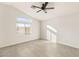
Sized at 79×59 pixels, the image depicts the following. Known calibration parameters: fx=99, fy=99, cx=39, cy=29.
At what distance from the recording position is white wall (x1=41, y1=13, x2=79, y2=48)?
6220mm

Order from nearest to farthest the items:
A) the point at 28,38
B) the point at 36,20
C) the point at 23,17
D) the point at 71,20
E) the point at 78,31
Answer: the point at 78,31, the point at 71,20, the point at 23,17, the point at 28,38, the point at 36,20

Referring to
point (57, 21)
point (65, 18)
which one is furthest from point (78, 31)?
point (57, 21)

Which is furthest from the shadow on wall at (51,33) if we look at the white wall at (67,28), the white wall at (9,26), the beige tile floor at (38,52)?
the beige tile floor at (38,52)

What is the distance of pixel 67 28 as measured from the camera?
700cm

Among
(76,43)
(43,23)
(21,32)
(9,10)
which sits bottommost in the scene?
(76,43)

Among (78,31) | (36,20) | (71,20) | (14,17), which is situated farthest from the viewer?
(36,20)

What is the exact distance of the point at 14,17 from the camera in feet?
23.3

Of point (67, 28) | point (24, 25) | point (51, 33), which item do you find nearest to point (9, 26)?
point (24, 25)

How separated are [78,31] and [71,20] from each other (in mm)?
942

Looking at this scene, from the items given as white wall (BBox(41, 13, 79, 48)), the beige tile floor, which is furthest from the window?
the beige tile floor

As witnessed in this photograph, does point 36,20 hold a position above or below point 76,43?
above

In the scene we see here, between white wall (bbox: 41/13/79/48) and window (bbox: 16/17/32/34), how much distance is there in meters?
2.09

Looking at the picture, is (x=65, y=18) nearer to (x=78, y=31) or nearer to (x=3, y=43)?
(x=78, y=31)

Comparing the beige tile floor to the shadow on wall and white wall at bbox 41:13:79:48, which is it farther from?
the shadow on wall
